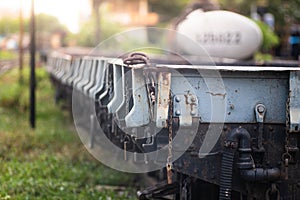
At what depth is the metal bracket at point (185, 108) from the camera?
4438mm

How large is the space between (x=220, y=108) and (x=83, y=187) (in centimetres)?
284

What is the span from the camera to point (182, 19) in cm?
1035

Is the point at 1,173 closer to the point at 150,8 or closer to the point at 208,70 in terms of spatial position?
the point at 208,70

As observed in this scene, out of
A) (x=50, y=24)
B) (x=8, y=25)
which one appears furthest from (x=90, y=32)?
(x=8, y=25)

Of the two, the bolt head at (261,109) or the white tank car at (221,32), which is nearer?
the bolt head at (261,109)

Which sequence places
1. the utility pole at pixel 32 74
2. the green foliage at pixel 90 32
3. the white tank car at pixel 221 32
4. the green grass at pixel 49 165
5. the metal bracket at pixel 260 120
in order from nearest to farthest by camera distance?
the metal bracket at pixel 260 120 < the green grass at pixel 49 165 < the white tank car at pixel 221 32 < the utility pole at pixel 32 74 < the green foliage at pixel 90 32

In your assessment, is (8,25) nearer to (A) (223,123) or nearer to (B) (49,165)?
(B) (49,165)

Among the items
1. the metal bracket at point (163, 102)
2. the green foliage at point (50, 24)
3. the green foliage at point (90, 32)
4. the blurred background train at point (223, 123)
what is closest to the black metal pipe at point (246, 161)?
the blurred background train at point (223, 123)

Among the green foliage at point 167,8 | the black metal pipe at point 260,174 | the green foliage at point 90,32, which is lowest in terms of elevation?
the black metal pipe at point 260,174

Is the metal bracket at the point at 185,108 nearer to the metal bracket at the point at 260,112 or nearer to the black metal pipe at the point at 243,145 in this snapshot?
the black metal pipe at the point at 243,145

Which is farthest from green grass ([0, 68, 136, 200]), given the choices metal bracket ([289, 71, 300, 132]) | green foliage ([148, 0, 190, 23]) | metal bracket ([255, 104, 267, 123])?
green foliage ([148, 0, 190, 23])

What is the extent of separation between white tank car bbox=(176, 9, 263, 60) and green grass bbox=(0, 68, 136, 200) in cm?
252

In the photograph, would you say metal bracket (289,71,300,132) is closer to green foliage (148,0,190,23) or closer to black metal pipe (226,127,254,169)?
black metal pipe (226,127,254,169)

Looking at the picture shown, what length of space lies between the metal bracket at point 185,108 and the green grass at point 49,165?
7.03ft
